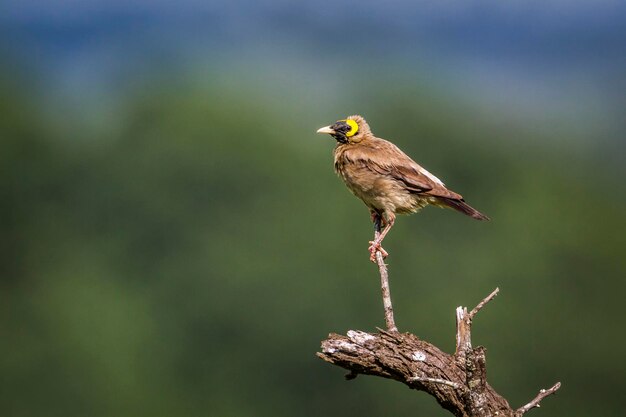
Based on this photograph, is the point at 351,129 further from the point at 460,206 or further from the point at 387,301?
the point at 387,301

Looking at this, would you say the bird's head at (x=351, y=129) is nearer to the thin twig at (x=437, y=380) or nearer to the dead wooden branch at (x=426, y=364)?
the dead wooden branch at (x=426, y=364)

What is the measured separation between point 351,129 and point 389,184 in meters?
1.15

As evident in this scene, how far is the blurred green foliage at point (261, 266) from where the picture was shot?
5919 centimetres

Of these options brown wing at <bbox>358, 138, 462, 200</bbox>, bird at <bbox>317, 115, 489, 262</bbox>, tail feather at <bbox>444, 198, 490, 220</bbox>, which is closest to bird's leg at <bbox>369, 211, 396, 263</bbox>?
bird at <bbox>317, 115, 489, 262</bbox>

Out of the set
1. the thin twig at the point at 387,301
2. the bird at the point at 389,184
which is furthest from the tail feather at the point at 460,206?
the thin twig at the point at 387,301

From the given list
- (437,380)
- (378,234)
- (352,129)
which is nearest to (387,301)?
(437,380)

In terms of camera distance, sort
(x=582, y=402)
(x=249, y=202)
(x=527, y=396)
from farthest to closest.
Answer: (x=249, y=202), (x=582, y=402), (x=527, y=396)

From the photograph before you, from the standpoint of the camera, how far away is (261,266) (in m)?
65.9

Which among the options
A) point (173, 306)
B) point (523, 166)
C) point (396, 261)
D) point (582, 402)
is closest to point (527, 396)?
point (582, 402)

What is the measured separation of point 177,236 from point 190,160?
22.0ft

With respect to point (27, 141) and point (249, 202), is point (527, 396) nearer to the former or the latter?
point (249, 202)

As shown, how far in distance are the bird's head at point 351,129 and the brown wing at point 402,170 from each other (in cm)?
46

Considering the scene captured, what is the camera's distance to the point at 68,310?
70062mm

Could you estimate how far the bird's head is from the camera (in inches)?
514
